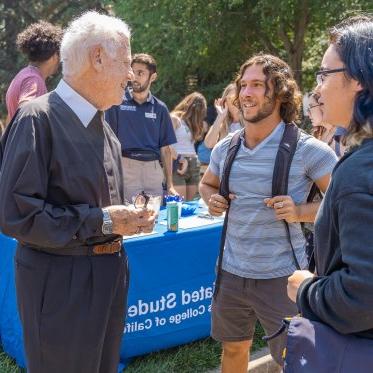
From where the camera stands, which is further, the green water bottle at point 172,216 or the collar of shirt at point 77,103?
the green water bottle at point 172,216

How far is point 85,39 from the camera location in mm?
2082

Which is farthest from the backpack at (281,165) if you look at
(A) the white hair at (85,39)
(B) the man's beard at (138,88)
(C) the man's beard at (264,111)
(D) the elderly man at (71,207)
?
(B) the man's beard at (138,88)

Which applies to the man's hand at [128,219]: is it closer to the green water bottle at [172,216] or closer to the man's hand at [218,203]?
the man's hand at [218,203]

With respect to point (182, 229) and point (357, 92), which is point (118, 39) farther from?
point (182, 229)

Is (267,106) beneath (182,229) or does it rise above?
above

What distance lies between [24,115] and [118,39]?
1.56 feet

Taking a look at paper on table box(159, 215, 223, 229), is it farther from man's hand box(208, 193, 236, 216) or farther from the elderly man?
the elderly man

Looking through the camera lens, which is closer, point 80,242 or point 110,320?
point 80,242

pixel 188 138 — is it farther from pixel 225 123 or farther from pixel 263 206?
pixel 263 206

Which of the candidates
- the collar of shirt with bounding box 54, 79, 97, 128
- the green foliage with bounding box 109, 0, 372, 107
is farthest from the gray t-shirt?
the green foliage with bounding box 109, 0, 372, 107

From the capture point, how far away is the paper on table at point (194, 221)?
365 cm

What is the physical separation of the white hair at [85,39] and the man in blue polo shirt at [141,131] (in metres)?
2.76

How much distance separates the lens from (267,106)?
2760 mm

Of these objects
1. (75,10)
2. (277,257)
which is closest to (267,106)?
(277,257)
